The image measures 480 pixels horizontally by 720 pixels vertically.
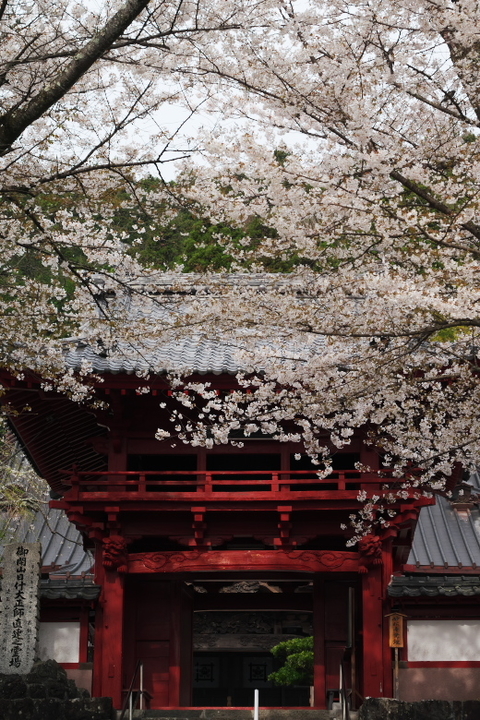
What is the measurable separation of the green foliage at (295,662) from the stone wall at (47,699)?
1213 centimetres

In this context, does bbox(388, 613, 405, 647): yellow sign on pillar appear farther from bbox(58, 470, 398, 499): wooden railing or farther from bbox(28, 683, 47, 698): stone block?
bbox(28, 683, 47, 698): stone block

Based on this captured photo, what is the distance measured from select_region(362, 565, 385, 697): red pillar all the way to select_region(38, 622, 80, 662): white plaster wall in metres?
3.75

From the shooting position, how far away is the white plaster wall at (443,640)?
41.8 ft

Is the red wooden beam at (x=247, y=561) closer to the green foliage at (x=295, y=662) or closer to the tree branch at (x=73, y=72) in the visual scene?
the tree branch at (x=73, y=72)

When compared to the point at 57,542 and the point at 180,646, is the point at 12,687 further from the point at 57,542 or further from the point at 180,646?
the point at 57,542

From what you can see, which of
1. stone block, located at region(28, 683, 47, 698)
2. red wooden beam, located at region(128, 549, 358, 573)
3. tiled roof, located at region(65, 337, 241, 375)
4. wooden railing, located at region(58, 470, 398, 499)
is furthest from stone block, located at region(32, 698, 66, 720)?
tiled roof, located at region(65, 337, 241, 375)

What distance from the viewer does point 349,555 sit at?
1304 centimetres

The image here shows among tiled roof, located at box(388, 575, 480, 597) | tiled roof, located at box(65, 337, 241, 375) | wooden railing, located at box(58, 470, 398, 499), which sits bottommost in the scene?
tiled roof, located at box(388, 575, 480, 597)

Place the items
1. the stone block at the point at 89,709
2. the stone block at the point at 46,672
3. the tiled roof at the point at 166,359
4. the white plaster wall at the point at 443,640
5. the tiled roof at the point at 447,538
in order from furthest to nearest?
the tiled roof at the point at 447,538 < the white plaster wall at the point at 443,640 < the tiled roof at the point at 166,359 < the stone block at the point at 46,672 < the stone block at the point at 89,709

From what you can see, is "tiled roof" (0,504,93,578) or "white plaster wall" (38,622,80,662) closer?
"white plaster wall" (38,622,80,662)

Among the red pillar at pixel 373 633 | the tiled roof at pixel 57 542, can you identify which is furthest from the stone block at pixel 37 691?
the red pillar at pixel 373 633

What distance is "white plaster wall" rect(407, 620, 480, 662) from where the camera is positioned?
12.7 meters

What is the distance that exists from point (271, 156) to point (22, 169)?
2.24 m

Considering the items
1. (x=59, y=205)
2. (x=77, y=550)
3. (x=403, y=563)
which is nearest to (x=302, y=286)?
(x=59, y=205)
